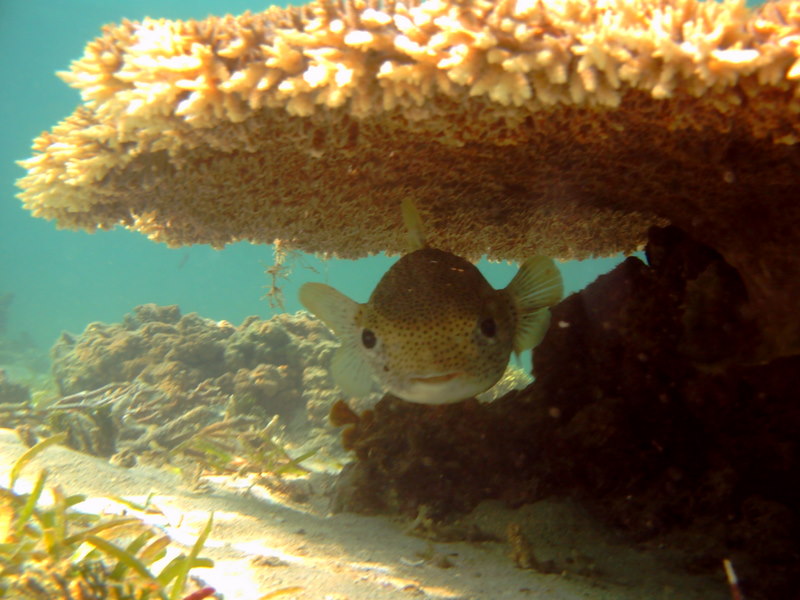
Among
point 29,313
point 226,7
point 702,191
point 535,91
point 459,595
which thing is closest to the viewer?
point 535,91

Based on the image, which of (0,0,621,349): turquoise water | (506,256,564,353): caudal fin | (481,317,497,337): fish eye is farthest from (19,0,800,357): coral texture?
(0,0,621,349): turquoise water

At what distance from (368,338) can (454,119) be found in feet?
4.49

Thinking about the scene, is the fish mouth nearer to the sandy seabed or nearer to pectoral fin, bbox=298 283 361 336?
pectoral fin, bbox=298 283 361 336

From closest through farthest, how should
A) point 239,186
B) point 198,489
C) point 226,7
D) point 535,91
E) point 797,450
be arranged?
point 535,91
point 797,450
point 239,186
point 198,489
point 226,7

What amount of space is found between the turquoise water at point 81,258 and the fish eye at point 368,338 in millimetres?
3376

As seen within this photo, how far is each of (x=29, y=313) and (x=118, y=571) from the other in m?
75.9

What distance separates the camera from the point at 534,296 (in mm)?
3262

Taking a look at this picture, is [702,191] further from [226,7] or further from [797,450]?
[226,7]

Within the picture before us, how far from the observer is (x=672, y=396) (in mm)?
3402

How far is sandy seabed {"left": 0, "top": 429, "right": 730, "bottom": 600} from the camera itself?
2.43m

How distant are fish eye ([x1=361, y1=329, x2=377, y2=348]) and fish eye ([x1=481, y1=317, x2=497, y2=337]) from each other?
67 cm

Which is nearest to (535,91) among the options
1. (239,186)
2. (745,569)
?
(239,186)

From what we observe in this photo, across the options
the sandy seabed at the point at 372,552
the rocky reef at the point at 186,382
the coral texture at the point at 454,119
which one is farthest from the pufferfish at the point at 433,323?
the rocky reef at the point at 186,382

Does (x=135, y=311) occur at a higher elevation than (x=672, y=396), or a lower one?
higher
